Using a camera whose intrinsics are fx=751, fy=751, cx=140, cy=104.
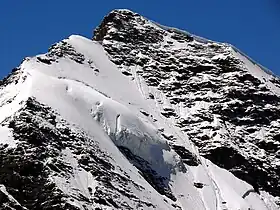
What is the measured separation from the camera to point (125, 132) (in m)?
52.4

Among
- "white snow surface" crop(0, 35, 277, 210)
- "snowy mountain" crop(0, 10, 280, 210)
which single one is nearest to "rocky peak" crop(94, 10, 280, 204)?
"snowy mountain" crop(0, 10, 280, 210)

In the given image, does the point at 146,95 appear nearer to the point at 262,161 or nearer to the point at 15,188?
the point at 262,161

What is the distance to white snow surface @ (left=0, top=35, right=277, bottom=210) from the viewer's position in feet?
161

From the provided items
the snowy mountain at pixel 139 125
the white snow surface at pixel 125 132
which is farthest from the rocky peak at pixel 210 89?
the white snow surface at pixel 125 132

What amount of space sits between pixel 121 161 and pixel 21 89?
874 cm

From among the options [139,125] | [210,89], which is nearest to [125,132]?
[139,125]

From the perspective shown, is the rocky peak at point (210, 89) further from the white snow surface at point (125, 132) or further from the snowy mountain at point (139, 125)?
the white snow surface at point (125, 132)

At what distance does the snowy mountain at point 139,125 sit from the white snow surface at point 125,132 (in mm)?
103

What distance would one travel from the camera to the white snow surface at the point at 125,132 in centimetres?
4897

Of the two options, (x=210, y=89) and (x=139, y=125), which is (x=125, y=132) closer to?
(x=139, y=125)

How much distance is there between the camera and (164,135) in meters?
58.2

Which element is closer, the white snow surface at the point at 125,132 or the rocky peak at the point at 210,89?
the white snow surface at the point at 125,132

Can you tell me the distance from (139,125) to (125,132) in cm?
232

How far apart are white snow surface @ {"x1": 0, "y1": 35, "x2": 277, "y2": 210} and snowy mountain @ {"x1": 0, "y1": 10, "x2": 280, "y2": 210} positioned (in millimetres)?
103
